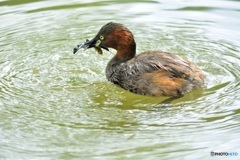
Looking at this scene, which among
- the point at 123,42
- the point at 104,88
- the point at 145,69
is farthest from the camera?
the point at 123,42

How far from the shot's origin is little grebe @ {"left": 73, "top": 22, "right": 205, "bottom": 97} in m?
7.33

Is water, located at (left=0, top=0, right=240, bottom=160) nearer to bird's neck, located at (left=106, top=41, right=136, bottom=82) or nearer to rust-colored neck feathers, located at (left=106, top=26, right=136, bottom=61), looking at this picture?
bird's neck, located at (left=106, top=41, right=136, bottom=82)

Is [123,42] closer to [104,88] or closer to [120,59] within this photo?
[120,59]

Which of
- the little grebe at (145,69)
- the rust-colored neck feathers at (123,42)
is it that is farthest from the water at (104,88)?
the rust-colored neck feathers at (123,42)

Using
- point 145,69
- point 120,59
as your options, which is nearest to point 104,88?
point 120,59

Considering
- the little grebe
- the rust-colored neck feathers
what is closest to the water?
the little grebe

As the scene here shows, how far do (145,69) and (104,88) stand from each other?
0.62 meters

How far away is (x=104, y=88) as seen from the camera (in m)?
7.75

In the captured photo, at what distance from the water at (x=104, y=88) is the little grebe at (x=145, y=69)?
0.12 meters

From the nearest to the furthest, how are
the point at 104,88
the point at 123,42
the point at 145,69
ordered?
1. the point at 145,69
2. the point at 104,88
3. the point at 123,42

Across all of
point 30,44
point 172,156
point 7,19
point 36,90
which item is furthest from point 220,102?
point 7,19

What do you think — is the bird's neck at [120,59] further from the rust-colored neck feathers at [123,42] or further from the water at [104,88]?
the water at [104,88]

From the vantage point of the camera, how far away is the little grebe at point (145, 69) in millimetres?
7332

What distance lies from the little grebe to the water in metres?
0.12
